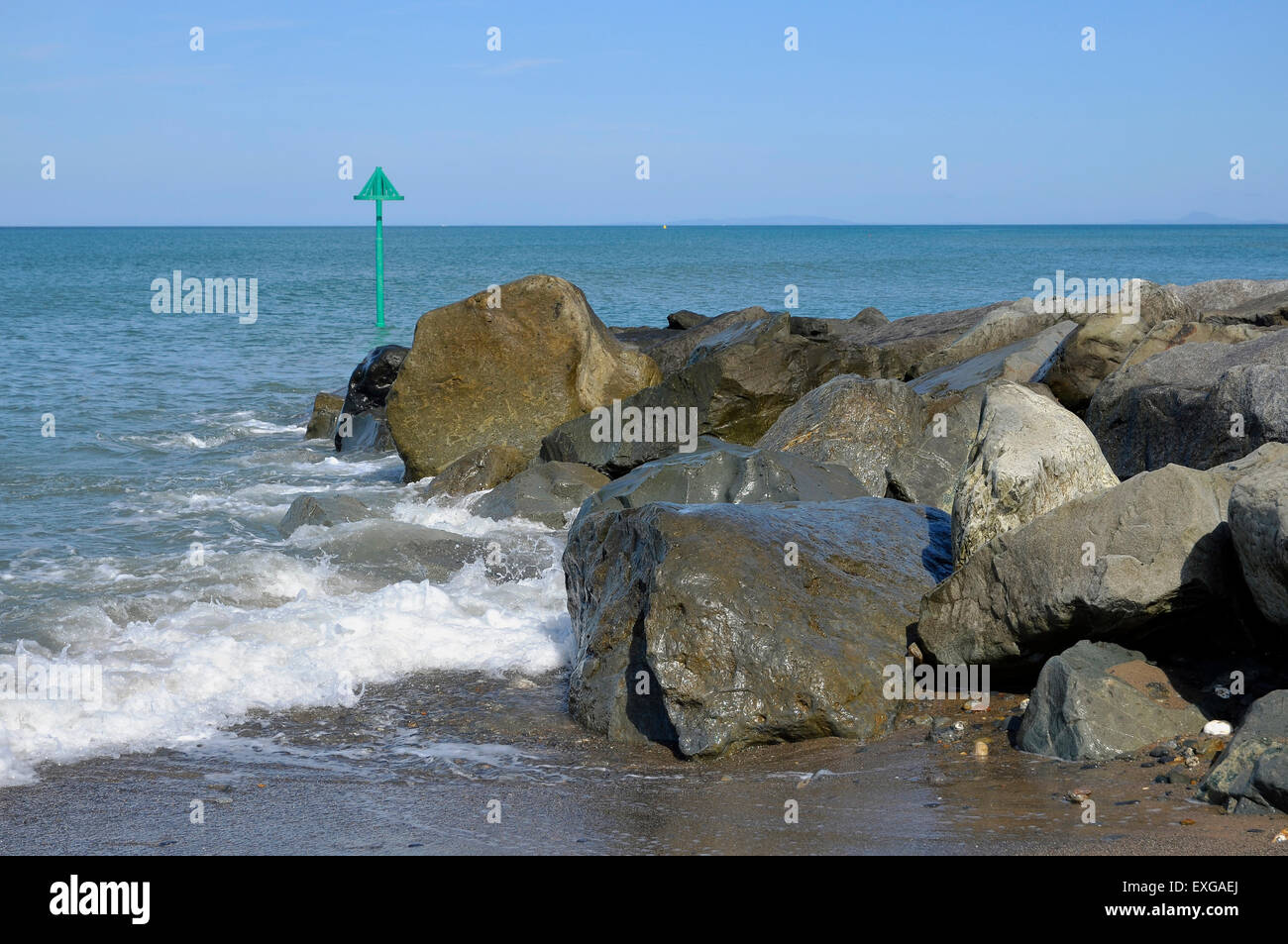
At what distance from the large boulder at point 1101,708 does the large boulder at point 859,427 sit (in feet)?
14.0

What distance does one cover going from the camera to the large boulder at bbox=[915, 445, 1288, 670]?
5.19m

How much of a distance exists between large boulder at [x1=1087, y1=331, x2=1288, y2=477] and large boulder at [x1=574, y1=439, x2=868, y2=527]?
6.59 feet

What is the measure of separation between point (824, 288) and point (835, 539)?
46.3 m

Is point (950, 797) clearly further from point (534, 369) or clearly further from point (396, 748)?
point (534, 369)

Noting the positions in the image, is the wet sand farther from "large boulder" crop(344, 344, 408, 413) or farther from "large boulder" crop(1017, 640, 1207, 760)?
"large boulder" crop(344, 344, 408, 413)

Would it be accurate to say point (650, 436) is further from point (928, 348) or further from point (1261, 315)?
point (1261, 315)

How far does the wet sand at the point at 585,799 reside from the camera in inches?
170

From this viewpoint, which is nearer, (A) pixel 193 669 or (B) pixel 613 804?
(B) pixel 613 804

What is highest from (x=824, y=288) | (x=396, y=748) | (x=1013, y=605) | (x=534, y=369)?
(x=824, y=288)

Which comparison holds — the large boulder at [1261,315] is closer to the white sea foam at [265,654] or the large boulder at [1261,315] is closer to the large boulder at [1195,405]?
the large boulder at [1195,405]

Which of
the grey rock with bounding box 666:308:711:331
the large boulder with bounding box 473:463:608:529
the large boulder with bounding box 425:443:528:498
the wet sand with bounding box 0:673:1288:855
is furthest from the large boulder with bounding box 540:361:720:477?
the grey rock with bounding box 666:308:711:331

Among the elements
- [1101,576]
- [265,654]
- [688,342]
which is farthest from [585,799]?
[688,342]

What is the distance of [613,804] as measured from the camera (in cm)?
495

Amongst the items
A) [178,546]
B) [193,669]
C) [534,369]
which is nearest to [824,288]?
[534,369]
